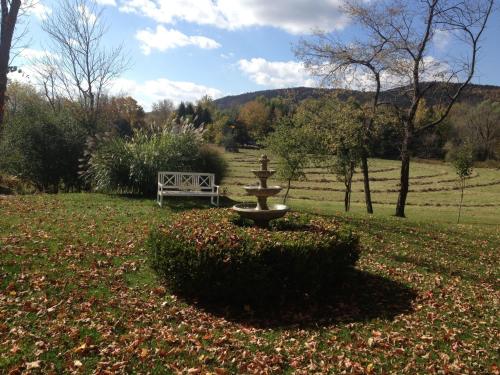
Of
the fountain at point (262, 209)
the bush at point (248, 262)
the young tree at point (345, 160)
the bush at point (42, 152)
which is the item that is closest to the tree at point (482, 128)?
the young tree at point (345, 160)

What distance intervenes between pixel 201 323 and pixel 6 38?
7019 millimetres

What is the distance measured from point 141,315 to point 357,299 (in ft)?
10.0

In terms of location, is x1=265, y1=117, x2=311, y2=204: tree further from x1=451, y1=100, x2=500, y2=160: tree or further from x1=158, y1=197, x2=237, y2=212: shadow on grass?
x1=451, y1=100, x2=500, y2=160: tree

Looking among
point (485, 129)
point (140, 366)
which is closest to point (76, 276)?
point (140, 366)

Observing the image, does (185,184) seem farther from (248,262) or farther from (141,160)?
(248,262)

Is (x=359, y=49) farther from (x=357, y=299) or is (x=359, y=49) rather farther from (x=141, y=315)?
(x=141, y=315)

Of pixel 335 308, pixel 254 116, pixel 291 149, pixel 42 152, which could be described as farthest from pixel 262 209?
pixel 254 116

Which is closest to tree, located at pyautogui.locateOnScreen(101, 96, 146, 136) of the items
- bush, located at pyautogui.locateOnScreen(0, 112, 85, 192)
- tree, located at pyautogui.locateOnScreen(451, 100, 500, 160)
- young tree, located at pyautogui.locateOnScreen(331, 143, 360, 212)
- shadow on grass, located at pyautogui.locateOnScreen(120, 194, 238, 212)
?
bush, located at pyautogui.locateOnScreen(0, 112, 85, 192)

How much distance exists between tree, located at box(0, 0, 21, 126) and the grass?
2885mm

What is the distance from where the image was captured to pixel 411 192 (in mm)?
36969

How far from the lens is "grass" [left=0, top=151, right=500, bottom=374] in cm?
430

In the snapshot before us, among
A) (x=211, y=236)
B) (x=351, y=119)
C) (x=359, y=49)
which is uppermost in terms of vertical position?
(x=359, y=49)

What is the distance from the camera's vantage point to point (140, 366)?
4.14 metres

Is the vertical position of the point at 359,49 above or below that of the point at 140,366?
above
